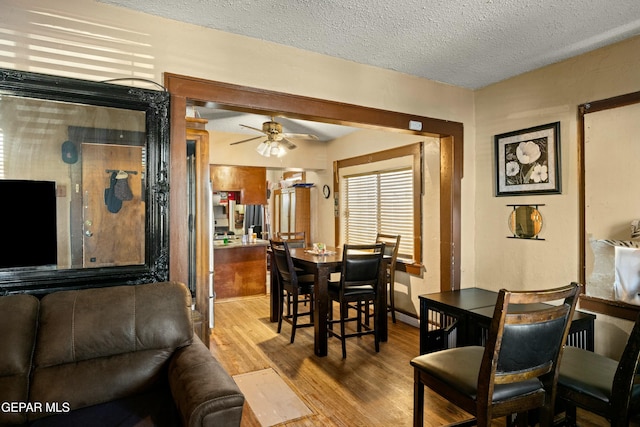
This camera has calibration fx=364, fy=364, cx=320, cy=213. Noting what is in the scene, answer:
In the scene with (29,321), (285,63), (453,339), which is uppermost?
(285,63)

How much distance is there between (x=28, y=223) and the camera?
1936mm

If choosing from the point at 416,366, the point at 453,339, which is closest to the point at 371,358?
the point at 453,339

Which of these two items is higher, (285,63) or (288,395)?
(285,63)

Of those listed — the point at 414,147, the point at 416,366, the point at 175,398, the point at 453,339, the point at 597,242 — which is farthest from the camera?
the point at 414,147

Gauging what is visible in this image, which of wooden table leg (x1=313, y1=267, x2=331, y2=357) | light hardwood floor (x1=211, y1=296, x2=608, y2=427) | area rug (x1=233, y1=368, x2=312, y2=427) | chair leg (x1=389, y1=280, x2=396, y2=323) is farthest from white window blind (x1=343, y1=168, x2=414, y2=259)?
area rug (x1=233, y1=368, x2=312, y2=427)

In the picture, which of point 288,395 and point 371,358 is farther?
point 371,358

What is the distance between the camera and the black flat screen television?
1.88m

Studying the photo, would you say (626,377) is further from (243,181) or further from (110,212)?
(243,181)

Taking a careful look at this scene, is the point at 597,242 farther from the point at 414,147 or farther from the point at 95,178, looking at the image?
the point at 95,178

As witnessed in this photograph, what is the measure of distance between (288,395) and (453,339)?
1.39m

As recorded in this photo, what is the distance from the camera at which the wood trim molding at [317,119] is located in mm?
2285

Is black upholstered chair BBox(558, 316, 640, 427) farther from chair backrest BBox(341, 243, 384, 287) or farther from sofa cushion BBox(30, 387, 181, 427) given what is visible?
sofa cushion BBox(30, 387, 181, 427)

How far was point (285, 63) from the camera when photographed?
2.65 m

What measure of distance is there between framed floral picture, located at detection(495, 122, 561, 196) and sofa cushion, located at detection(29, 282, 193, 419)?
9.32ft
